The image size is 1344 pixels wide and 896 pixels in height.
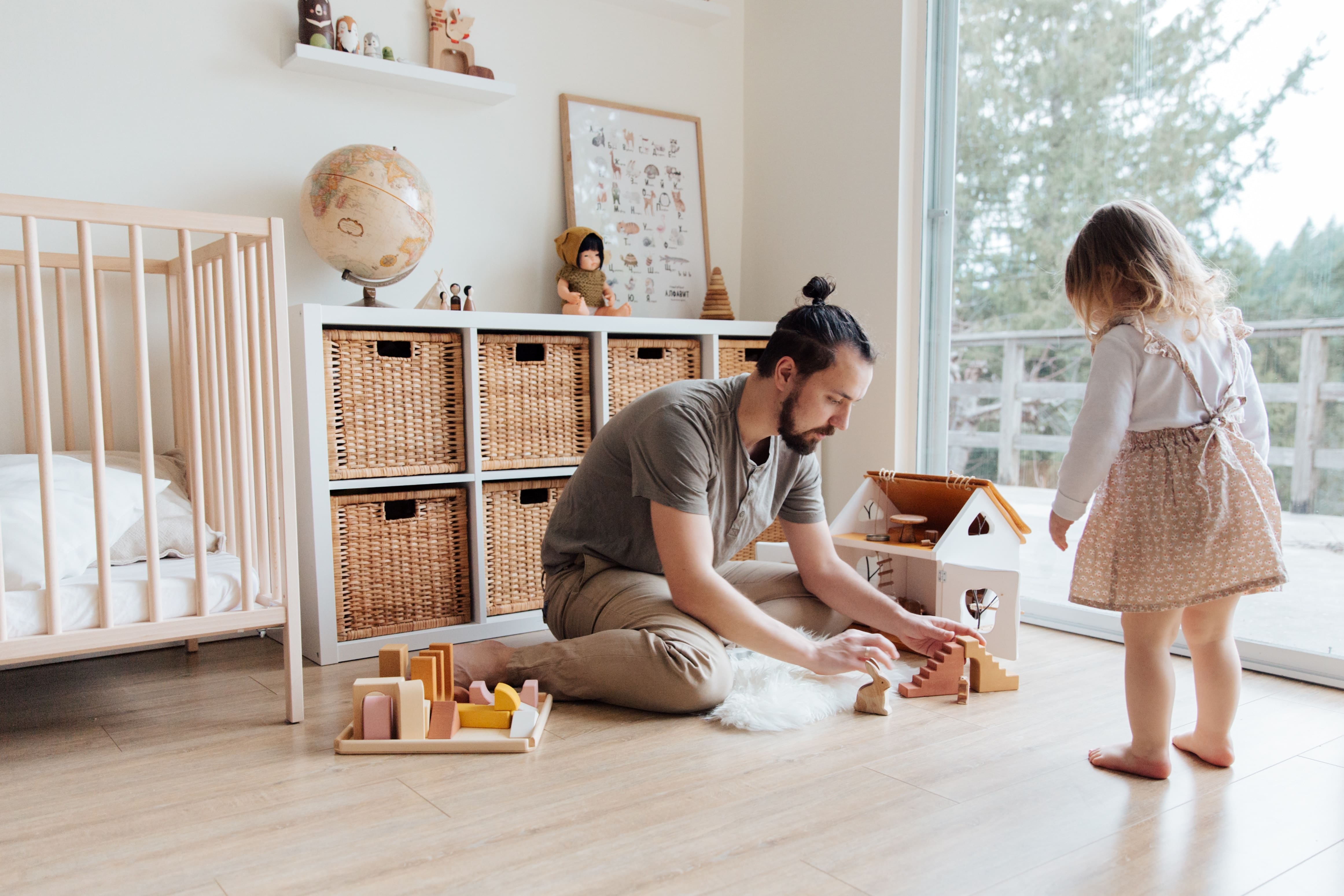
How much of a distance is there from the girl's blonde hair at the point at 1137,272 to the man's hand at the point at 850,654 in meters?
0.58

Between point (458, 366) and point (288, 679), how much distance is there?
2.71 ft

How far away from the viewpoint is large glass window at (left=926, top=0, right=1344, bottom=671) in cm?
186

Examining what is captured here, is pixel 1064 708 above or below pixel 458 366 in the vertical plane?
below

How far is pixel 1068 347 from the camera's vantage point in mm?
2262

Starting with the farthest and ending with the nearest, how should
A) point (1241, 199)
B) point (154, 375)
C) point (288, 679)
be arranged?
point (154, 375) → point (1241, 199) → point (288, 679)

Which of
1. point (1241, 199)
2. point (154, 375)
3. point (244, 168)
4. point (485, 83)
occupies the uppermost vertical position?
point (485, 83)

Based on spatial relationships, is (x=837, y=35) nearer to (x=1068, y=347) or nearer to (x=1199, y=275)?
(x=1068, y=347)

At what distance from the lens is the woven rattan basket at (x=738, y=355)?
8.61 ft

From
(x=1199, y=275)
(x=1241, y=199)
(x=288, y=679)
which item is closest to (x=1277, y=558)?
(x=1199, y=275)

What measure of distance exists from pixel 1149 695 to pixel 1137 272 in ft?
1.97

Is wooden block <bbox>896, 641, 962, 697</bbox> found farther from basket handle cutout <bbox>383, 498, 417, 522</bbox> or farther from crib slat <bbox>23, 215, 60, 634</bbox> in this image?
crib slat <bbox>23, 215, 60, 634</bbox>

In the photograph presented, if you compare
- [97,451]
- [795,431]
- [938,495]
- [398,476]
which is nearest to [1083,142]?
[938,495]

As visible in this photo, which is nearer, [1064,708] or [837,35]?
[1064,708]

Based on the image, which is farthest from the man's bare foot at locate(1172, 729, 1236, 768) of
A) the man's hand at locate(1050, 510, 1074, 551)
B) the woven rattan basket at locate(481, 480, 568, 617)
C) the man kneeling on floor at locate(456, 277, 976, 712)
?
the woven rattan basket at locate(481, 480, 568, 617)
